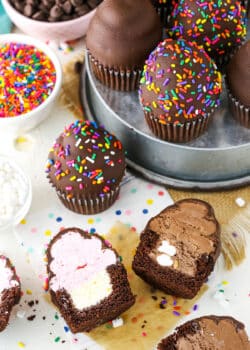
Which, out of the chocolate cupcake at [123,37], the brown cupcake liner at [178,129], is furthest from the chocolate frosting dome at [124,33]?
the brown cupcake liner at [178,129]

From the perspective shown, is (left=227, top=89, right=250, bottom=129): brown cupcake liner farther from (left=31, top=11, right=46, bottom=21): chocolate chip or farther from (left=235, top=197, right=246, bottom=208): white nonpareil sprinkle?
(left=31, top=11, right=46, bottom=21): chocolate chip

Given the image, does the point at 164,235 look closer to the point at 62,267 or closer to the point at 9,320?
the point at 62,267

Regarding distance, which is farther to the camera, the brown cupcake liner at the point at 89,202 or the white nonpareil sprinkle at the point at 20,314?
the brown cupcake liner at the point at 89,202

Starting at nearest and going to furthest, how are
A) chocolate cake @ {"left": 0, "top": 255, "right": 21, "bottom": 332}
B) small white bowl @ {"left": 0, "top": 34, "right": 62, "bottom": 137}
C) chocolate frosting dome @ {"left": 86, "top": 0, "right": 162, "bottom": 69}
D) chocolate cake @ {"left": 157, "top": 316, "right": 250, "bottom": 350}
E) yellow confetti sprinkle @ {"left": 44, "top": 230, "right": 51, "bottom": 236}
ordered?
chocolate cake @ {"left": 157, "top": 316, "right": 250, "bottom": 350} → chocolate cake @ {"left": 0, "top": 255, "right": 21, "bottom": 332} → chocolate frosting dome @ {"left": 86, "top": 0, "right": 162, "bottom": 69} → yellow confetti sprinkle @ {"left": 44, "top": 230, "right": 51, "bottom": 236} → small white bowl @ {"left": 0, "top": 34, "right": 62, "bottom": 137}

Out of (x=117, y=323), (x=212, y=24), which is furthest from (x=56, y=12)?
(x=117, y=323)

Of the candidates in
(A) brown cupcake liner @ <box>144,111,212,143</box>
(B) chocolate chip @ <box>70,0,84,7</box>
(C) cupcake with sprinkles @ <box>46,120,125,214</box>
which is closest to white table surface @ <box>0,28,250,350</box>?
(C) cupcake with sprinkles @ <box>46,120,125,214</box>

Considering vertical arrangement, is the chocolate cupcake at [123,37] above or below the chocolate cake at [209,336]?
above

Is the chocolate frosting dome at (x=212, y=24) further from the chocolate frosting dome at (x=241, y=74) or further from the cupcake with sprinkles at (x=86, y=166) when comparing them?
the cupcake with sprinkles at (x=86, y=166)
